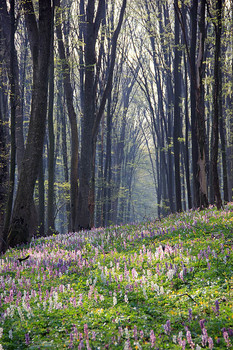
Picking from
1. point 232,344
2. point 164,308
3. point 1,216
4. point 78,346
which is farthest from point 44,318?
point 1,216

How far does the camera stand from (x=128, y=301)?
4.53 metres

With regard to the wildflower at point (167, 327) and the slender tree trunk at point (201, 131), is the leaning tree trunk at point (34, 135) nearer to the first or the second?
the slender tree trunk at point (201, 131)

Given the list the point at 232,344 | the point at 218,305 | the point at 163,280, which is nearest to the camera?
the point at 232,344

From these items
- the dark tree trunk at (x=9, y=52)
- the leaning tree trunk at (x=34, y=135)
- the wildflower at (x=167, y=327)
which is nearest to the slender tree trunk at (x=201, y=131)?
the leaning tree trunk at (x=34, y=135)

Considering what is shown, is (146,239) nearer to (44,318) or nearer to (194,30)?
(44,318)

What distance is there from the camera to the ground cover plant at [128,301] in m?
3.42

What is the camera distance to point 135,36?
26.1 m

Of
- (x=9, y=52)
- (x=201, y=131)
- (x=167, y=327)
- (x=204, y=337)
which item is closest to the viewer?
(x=204, y=337)

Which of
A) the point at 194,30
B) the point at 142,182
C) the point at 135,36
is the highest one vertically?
the point at 135,36

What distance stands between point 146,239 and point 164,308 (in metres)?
4.12

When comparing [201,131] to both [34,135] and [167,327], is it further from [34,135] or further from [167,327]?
[167,327]

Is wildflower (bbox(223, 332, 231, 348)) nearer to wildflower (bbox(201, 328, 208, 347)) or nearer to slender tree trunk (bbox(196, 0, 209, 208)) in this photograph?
wildflower (bbox(201, 328, 208, 347))

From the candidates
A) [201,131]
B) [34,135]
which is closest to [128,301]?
[34,135]

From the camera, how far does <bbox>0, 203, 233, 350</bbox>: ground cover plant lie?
11.2ft
